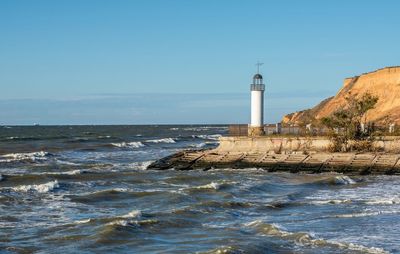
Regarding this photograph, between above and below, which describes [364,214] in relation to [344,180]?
below

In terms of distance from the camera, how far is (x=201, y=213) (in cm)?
2056

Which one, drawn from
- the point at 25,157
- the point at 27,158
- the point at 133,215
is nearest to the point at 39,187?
the point at 133,215

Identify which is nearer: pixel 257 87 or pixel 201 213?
pixel 201 213

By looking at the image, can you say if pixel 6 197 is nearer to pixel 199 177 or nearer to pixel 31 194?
pixel 31 194

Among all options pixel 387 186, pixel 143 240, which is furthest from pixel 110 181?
pixel 143 240

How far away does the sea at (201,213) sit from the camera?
1575 cm

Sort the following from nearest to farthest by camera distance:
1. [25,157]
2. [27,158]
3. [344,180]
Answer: [344,180]
[27,158]
[25,157]

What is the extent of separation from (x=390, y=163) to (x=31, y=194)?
53.2 feet

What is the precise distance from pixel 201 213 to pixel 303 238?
5079 mm

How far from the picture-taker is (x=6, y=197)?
994 inches

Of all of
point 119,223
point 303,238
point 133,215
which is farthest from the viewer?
point 133,215

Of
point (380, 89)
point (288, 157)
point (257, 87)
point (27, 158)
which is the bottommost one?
point (27, 158)

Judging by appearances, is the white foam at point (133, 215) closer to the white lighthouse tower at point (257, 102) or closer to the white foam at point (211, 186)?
the white foam at point (211, 186)

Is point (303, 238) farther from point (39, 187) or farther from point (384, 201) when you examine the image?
point (39, 187)
